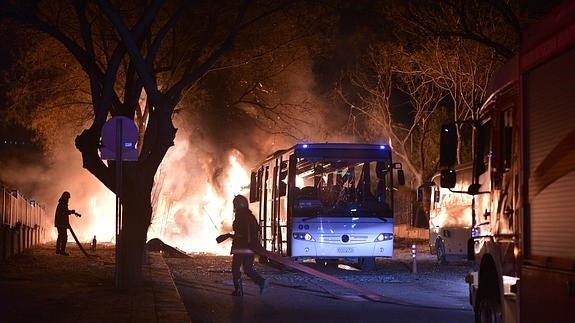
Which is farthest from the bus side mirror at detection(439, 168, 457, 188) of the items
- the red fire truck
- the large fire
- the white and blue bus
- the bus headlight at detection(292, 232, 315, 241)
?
the large fire

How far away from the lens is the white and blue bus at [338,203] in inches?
854

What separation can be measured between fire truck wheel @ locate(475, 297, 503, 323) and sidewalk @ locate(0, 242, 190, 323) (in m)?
3.91

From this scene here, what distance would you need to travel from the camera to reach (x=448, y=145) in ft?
28.8

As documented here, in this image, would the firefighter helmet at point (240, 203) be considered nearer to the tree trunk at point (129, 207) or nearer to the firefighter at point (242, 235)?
the firefighter at point (242, 235)

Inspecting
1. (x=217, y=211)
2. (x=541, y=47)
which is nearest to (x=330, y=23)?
(x=217, y=211)

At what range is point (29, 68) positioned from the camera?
29219 mm

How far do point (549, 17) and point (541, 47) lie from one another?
0.25 meters

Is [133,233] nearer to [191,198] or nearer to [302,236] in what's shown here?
[302,236]

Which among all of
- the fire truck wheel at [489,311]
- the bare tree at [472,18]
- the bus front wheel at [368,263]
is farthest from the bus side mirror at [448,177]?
the bare tree at [472,18]

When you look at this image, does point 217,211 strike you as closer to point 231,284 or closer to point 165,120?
point 231,284

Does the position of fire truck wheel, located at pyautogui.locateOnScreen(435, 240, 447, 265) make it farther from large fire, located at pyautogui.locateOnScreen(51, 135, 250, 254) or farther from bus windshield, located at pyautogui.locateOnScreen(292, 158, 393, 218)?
large fire, located at pyautogui.locateOnScreen(51, 135, 250, 254)

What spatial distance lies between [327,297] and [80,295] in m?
4.37

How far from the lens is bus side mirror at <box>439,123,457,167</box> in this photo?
8.71 m

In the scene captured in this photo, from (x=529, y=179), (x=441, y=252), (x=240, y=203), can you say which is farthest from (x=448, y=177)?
(x=441, y=252)
